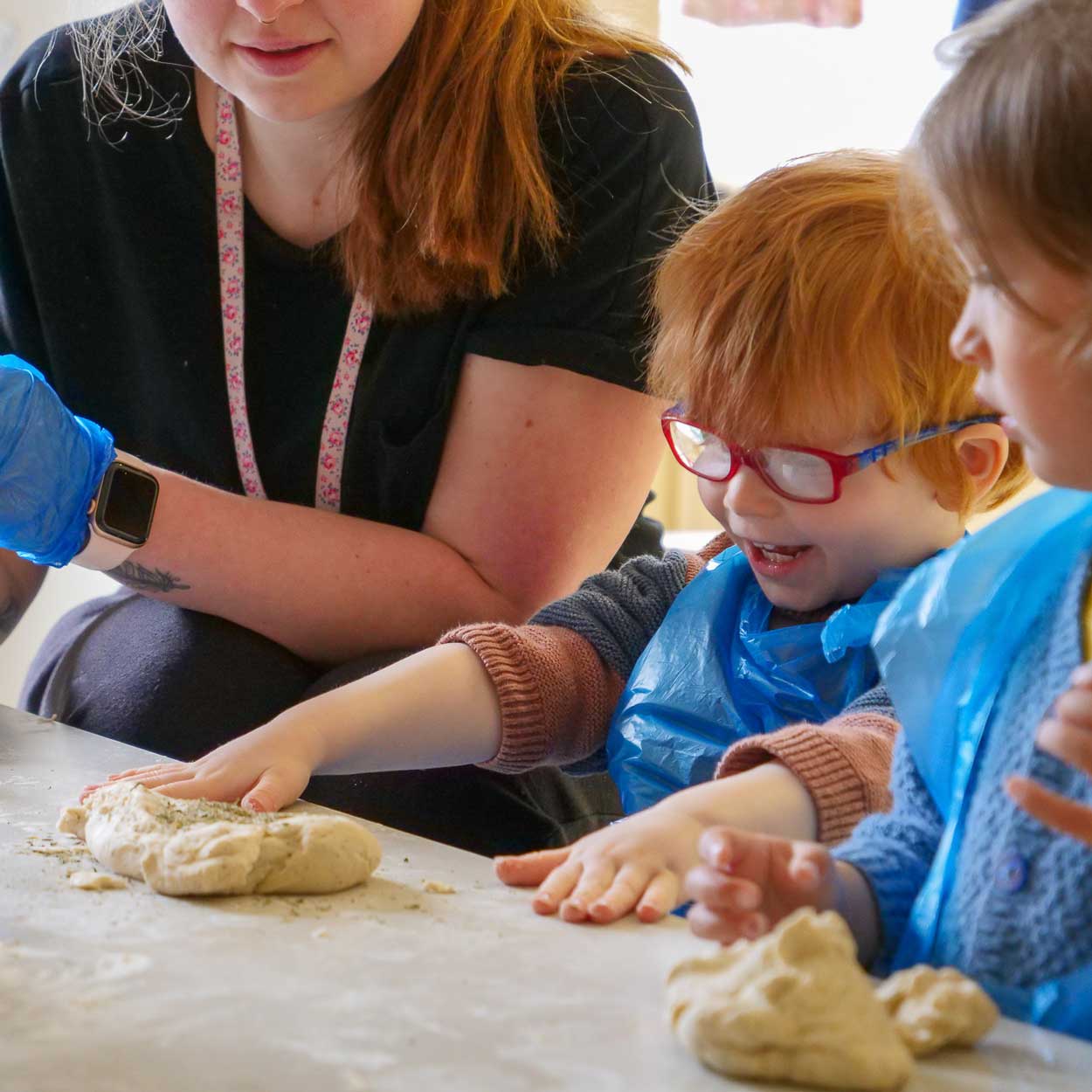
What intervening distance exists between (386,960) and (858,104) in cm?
334

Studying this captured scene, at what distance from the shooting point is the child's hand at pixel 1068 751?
0.65m

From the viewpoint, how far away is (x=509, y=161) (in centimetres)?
153

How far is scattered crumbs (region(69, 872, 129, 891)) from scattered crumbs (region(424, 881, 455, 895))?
0.19 metres

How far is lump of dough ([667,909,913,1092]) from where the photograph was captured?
0.65 m

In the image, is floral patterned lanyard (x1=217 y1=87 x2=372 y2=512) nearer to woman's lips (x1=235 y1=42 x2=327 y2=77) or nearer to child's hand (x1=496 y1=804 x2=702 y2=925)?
woman's lips (x1=235 y1=42 x2=327 y2=77)

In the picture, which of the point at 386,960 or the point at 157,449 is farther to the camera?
the point at 157,449

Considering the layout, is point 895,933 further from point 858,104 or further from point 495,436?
point 858,104

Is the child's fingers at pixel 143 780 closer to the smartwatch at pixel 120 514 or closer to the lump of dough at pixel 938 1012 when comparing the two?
the smartwatch at pixel 120 514

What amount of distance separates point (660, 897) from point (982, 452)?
50cm

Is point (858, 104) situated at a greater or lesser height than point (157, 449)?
greater

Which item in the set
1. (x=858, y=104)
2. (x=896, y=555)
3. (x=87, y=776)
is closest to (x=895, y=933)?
(x=896, y=555)

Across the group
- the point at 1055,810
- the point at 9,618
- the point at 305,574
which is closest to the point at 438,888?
the point at 1055,810

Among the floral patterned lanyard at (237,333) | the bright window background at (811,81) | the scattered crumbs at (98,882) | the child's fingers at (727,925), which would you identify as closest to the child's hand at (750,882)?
the child's fingers at (727,925)

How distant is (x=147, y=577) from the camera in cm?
153
